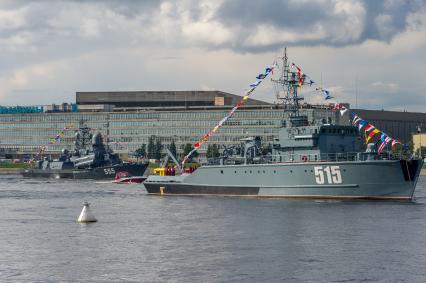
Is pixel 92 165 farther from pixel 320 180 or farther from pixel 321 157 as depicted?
pixel 320 180

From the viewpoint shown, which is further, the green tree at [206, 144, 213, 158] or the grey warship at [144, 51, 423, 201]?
the green tree at [206, 144, 213, 158]

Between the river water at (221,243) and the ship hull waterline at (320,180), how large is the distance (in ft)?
4.72

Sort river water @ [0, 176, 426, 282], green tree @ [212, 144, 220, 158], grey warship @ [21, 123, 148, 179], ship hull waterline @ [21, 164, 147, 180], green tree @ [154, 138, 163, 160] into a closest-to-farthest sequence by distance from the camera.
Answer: river water @ [0, 176, 426, 282] → ship hull waterline @ [21, 164, 147, 180] → grey warship @ [21, 123, 148, 179] → green tree @ [212, 144, 220, 158] → green tree @ [154, 138, 163, 160]

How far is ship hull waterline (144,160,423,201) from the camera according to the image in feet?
212

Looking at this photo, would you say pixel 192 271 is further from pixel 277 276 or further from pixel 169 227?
pixel 169 227

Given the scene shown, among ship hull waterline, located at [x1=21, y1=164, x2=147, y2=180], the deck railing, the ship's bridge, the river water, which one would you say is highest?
the ship's bridge

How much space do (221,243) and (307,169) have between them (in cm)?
2703

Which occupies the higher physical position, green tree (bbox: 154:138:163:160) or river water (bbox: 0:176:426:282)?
green tree (bbox: 154:138:163:160)

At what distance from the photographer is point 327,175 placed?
66438mm

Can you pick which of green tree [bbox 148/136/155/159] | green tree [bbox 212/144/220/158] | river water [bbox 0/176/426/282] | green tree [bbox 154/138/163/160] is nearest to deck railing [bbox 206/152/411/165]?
river water [bbox 0/176/426/282]

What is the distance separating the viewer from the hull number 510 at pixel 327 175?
66125 millimetres

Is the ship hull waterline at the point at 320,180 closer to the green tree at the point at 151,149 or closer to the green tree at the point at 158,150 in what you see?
the green tree at the point at 158,150

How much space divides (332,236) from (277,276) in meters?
12.4

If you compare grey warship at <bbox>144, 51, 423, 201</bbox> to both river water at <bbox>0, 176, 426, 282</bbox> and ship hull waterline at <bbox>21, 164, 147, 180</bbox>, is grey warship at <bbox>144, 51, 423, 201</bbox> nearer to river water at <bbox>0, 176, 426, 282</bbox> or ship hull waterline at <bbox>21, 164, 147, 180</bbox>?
river water at <bbox>0, 176, 426, 282</bbox>
